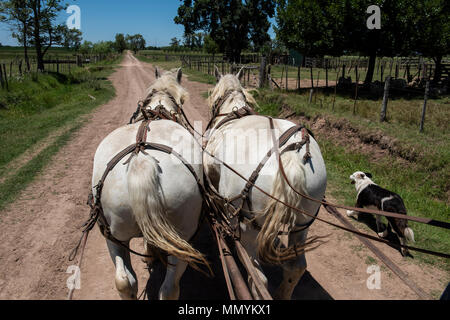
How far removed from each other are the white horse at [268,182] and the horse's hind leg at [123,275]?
113 centimetres

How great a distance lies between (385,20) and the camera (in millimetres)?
13023

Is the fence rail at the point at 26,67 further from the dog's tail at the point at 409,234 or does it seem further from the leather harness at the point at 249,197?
the dog's tail at the point at 409,234

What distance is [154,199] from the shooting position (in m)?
2.39

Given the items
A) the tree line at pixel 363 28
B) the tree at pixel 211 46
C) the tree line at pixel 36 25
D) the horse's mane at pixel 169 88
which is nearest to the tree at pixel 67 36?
the tree line at pixel 36 25

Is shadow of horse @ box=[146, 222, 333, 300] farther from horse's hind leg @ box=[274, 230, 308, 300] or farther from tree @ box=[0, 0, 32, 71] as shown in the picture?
tree @ box=[0, 0, 32, 71]

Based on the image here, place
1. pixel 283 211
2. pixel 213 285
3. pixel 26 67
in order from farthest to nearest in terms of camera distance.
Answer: pixel 26 67 → pixel 213 285 → pixel 283 211

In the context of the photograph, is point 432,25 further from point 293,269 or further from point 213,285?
point 213,285

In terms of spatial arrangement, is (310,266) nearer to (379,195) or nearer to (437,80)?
(379,195)

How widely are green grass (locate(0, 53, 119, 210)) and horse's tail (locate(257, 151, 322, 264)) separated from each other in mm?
4902

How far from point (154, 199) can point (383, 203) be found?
362cm

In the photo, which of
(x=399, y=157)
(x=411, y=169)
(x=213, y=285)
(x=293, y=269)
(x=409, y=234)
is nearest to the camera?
(x=293, y=269)

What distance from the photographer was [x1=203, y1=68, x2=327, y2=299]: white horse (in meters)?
2.59

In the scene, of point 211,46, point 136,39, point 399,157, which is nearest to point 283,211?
point 399,157
